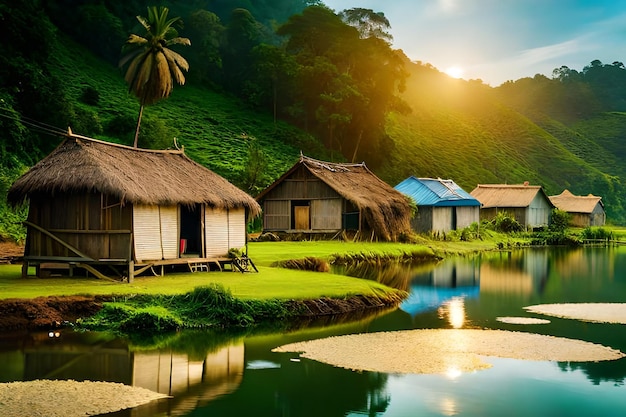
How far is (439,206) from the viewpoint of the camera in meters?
53.9

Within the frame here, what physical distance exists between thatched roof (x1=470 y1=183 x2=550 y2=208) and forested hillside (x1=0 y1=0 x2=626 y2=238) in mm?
16910


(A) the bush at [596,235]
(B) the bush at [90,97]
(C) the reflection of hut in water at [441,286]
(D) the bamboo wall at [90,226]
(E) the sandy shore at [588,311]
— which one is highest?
(B) the bush at [90,97]

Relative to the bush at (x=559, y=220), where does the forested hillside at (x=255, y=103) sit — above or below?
above

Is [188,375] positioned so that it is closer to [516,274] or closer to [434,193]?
[516,274]

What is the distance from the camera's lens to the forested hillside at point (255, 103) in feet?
160

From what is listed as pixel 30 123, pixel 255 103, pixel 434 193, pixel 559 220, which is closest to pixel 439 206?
pixel 434 193

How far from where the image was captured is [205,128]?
77500 mm

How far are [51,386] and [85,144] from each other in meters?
12.6

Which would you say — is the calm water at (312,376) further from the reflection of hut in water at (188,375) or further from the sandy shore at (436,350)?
the sandy shore at (436,350)

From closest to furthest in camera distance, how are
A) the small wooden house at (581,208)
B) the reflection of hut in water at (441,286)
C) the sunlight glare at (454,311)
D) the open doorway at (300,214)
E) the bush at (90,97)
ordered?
1. the sunlight glare at (454,311)
2. the reflection of hut in water at (441,286)
3. the open doorway at (300,214)
4. the bush at (90,97)
5. the small wooden house at (581,208)

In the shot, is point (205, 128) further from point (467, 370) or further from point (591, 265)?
point (467, 370)

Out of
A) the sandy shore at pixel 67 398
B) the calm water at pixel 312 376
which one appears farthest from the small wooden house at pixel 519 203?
the sandy shore at pixel 67 398

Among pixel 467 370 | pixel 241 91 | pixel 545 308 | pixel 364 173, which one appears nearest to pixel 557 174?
pixel 241 91

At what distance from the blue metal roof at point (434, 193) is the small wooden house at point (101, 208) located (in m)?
29.9
